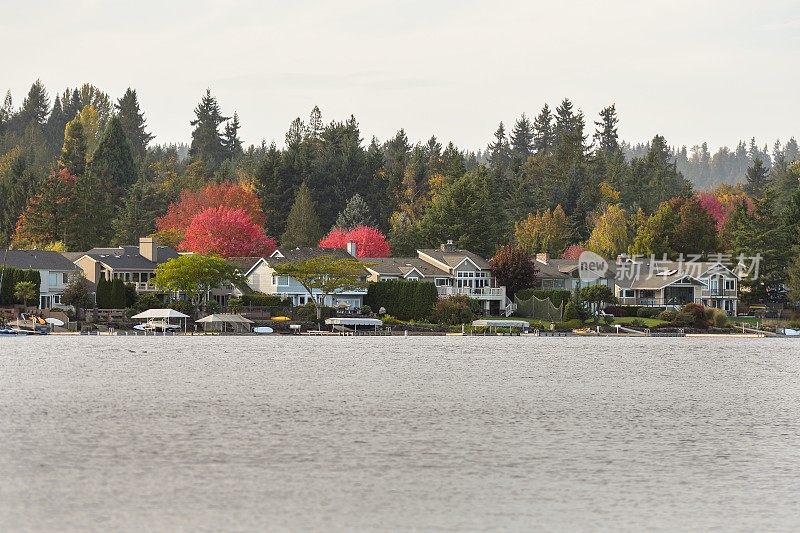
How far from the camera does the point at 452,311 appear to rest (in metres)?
111

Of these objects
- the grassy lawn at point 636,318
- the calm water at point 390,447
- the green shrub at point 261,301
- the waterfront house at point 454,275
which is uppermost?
the waterfront house at point 454,275

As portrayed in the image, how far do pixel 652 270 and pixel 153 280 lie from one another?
49.4 m

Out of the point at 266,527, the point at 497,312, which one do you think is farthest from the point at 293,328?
the point at 266,527

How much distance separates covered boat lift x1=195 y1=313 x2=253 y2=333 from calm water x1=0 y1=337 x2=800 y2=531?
1034 inches

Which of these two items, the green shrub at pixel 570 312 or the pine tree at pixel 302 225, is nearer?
the green shrub at pixel 570 312

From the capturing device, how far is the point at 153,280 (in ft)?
→ 363

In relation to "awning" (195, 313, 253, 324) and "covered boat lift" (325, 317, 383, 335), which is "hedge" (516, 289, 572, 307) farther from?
"awning" (195, 313, 253, 324)

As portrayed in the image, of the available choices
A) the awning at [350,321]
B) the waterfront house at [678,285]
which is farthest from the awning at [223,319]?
the waterfront house at [678,285]

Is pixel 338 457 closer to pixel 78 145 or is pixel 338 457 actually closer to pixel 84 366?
pixel 84 366

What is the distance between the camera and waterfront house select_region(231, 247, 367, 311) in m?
114

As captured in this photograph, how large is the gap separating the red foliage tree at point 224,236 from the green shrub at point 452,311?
27184 mm

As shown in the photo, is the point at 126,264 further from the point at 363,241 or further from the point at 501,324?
the point at 363,241

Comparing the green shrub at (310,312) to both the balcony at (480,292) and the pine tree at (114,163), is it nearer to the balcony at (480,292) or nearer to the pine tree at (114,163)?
the balcony at (480,292)

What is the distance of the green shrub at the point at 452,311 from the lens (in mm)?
111125
